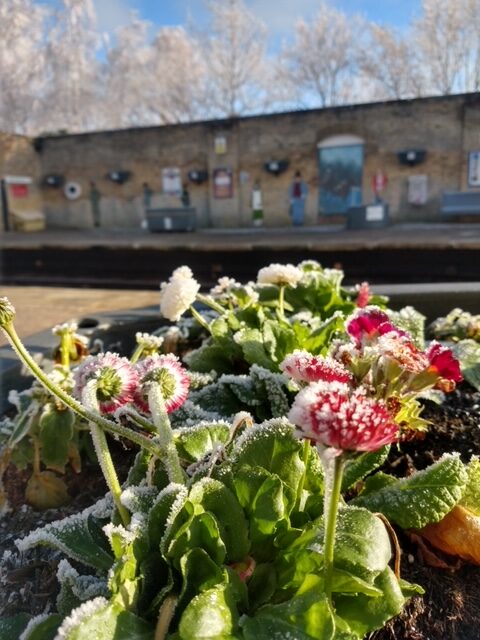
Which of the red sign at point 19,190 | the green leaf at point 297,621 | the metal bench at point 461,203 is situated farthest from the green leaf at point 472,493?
the red sign at point 19,190

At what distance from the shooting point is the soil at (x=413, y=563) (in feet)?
2.44

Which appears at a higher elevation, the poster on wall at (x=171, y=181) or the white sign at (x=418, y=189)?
the poster on wall at (x=171, y=181)

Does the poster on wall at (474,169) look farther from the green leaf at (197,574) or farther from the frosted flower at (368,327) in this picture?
the green leaf at (197,574)

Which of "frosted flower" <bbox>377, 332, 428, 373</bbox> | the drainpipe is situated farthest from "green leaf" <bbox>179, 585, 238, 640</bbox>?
the drainpipe

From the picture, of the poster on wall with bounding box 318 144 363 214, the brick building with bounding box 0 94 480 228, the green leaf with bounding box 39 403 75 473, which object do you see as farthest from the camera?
the poster on wall with bounding box 318 144 363 214

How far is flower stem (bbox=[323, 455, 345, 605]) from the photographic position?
55 centimetres

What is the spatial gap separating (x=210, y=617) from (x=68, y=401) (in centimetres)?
29

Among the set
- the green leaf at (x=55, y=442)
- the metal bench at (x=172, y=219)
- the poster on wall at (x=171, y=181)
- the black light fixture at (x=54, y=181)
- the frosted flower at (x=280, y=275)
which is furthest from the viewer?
the black light fixture at (x=54, y=181)

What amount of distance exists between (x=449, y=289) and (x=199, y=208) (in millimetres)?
13366

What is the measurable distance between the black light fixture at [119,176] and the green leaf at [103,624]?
52.3 feet

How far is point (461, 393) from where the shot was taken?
132 centimetres

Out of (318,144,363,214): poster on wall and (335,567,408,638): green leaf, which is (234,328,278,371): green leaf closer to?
(335,567,408,638): green leaf

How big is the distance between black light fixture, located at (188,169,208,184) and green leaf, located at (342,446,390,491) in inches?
574

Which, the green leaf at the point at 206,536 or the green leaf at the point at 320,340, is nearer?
the green leaf at the point at 206,536
